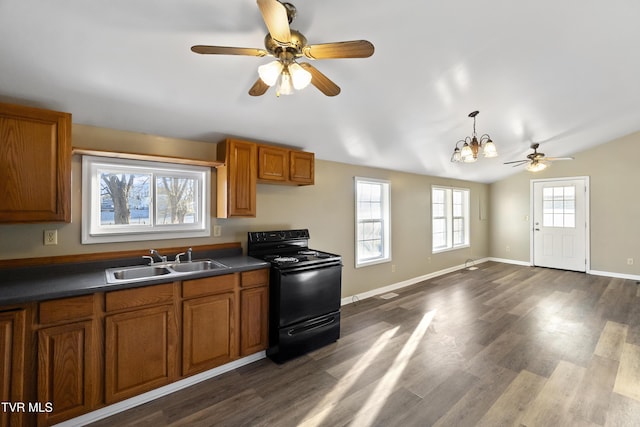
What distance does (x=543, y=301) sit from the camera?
4234 mm

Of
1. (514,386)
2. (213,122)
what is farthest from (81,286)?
(514,386)

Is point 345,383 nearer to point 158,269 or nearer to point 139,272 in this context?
point 158,269

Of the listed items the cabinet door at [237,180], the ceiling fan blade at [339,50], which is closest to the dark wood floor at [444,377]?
the cabinet door at [237,180]

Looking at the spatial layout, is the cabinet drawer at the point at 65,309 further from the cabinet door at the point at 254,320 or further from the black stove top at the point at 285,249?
the black stove top at the point at 285,249

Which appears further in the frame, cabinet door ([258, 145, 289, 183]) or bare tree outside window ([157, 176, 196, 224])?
cabinet door ([258, 145, 289, 183])

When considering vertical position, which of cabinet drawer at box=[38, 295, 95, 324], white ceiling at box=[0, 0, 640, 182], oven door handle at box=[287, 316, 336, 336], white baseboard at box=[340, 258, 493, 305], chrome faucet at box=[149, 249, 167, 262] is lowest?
white baseboard at box=[340, 258, 493, 305]

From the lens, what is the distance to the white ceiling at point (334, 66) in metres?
1.61

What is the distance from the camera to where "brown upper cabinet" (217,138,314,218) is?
9.14 ft

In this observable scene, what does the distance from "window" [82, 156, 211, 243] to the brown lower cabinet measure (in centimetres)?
75

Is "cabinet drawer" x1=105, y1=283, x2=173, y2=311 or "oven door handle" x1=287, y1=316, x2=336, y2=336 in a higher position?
"cabinet drawer" x1=105, y1=283, x2=173, y2=311

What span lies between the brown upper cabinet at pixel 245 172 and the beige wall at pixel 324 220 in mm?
274

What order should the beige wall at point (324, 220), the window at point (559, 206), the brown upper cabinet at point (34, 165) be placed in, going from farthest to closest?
1. the window at point (559, 206)
2. the beige wall at point (324, 220)
3. the brown upper cabinet at point (34, 165)

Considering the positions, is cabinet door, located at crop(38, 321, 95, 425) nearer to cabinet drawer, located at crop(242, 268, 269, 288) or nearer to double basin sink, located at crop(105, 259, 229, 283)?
double basin sink, located at crop(105, 259, 229, 283)

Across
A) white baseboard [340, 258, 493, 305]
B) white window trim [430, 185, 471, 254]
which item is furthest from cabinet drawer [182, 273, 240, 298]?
white window trim [430, 185, 471, 254]
